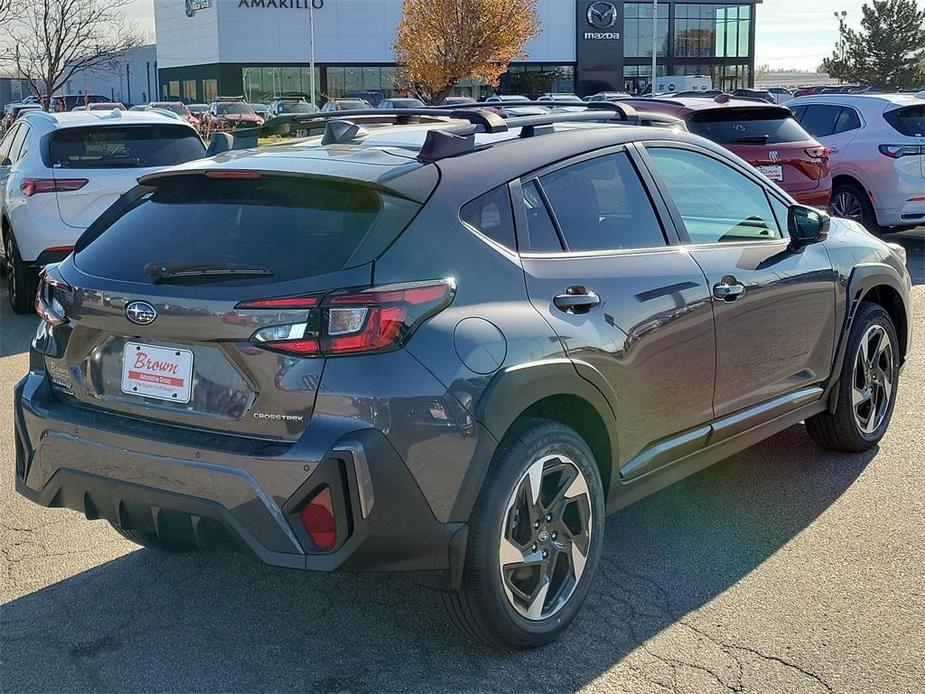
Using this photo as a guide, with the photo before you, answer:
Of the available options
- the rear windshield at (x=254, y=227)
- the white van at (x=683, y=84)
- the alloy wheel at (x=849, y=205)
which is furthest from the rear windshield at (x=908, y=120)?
the white van at (x=683, y=84)

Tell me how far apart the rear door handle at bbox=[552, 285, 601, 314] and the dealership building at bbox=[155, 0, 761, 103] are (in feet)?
216

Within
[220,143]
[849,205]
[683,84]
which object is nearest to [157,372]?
[220,143]

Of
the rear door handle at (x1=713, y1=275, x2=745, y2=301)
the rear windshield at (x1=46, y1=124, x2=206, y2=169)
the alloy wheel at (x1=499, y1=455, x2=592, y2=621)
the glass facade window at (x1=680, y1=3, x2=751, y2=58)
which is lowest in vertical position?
the alloy wheel at (x1=499, y1=455, x2=592, y2=621)

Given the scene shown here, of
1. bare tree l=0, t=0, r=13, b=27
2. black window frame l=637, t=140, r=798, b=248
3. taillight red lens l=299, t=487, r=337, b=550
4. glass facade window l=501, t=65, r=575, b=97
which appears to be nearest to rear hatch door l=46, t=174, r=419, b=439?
taillight red lens l=299, t=487, r=337, b=550

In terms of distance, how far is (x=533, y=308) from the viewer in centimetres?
354

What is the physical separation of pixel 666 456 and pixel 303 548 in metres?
1.59

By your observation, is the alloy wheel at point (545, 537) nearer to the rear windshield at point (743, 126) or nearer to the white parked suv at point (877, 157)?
the rear windshield at point (743, 126)

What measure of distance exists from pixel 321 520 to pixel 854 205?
11.6 metres

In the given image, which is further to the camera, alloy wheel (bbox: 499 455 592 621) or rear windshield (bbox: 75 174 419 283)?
alloy wheel (bbox: 499 455 592 621)

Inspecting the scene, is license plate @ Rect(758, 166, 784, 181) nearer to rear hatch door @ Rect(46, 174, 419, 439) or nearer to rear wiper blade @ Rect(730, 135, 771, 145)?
rear wiper blade @ Rect(730, 135, 771, 145)

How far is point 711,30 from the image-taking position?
71125 mm

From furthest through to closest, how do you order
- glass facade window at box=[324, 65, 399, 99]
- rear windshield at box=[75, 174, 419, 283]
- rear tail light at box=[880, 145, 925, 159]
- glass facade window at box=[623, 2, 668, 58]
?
glass facade window at box=[623, 2, 668, 58]
glass facade window at box=[324, 65, 399, 99]
rear tail light at box=[880, 145, 925, 159]
rear windshield at box=[75, 174, 419, 283]

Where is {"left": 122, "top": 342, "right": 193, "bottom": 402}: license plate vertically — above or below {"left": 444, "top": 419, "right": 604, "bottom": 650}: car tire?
above

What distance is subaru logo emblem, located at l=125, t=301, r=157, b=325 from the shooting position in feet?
11.0
